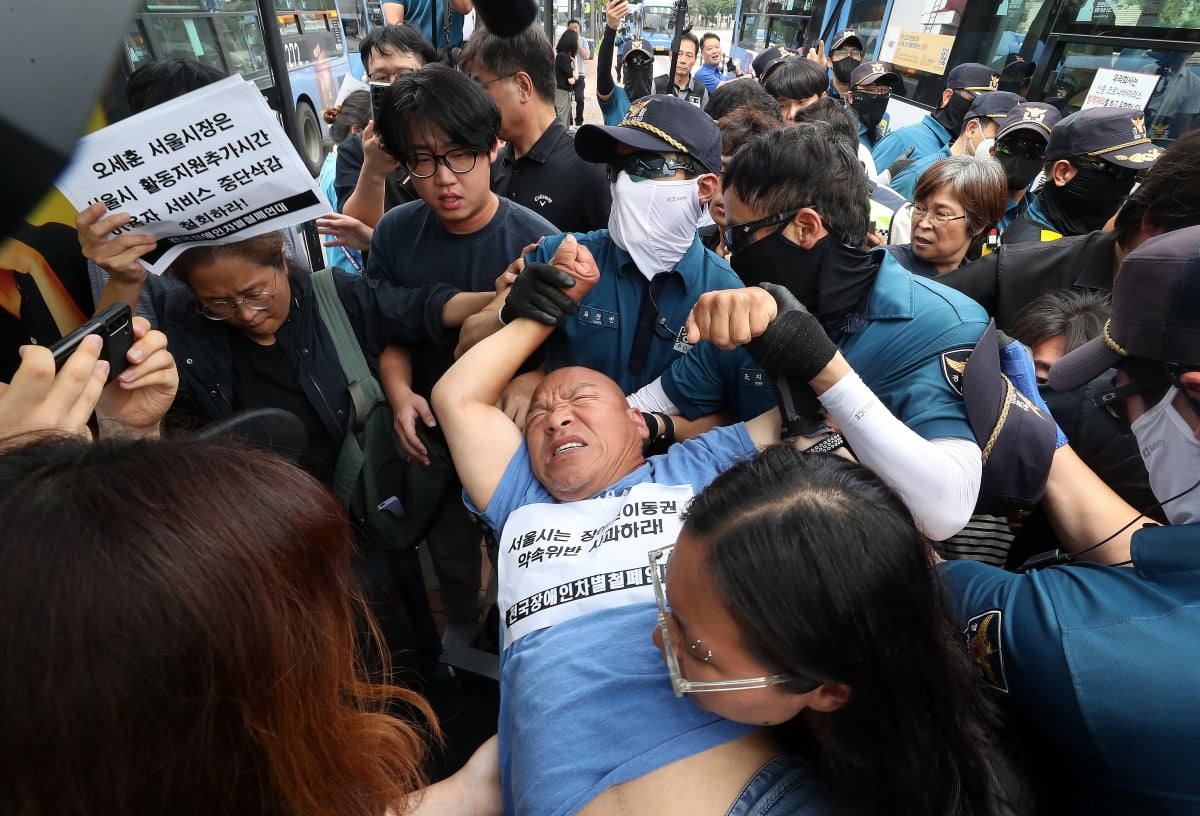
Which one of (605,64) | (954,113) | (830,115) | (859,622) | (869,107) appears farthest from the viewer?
(605,64)

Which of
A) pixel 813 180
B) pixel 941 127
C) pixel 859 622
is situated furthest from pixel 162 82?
pixel 941 127

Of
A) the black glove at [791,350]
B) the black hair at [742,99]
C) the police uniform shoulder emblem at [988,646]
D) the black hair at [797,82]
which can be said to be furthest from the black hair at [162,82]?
the black hair at [797,82]

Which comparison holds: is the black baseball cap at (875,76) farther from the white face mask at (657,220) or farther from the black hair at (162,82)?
the black hair at (162,82)

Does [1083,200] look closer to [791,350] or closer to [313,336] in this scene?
[791,350]

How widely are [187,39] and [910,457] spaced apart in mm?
4789

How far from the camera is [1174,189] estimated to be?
197 centimetres

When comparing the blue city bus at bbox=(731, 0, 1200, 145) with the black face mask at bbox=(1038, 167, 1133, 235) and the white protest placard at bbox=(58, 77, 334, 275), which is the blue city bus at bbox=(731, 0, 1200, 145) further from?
the white protest placard at bbox=(58, 77, 334, 275)

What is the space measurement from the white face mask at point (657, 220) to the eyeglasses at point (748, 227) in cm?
18

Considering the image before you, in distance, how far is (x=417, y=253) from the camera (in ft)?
8.07

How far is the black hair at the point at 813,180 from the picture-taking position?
5.67 feet

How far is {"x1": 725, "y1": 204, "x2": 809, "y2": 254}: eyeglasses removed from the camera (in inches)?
69.0

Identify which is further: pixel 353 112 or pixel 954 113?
pixel 954 113

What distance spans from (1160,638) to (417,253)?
2373 millimetres

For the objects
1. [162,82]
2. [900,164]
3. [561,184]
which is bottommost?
[900,164]
